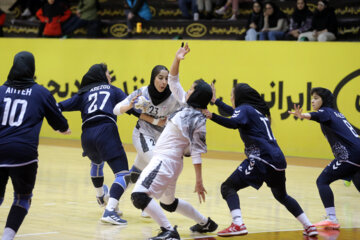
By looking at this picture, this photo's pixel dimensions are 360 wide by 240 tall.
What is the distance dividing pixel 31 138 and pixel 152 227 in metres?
2.21

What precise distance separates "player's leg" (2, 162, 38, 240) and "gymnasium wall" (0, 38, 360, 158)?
9994 mm

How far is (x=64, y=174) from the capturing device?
12773mm

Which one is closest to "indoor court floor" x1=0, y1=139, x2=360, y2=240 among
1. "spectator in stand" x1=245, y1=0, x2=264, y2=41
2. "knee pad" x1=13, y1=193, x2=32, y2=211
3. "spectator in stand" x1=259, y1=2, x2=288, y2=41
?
"knee pad" x1=13, y1=193, x2=32, y2=211

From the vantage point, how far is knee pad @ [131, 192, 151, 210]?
7121 mm

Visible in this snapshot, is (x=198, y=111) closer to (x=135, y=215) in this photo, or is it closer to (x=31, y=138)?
(x=31, y=138)

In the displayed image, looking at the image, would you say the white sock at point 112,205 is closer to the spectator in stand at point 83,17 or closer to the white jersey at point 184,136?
the white jersey at point 184,136

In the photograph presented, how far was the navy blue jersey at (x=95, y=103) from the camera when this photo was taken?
8.80 meters

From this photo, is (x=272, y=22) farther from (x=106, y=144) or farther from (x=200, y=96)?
(x=200, y=96)

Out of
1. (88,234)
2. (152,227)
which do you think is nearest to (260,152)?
(152,227)

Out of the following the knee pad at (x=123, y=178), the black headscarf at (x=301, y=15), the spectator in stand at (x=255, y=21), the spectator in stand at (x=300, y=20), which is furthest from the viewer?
the spectator in stand at (x=255, y=21)

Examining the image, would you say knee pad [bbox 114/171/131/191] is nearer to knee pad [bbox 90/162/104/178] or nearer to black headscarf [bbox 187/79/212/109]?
knee pad [bbox 90/162/104/178]

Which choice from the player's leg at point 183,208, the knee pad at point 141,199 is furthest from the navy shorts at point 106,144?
the knee pad at point 141,199

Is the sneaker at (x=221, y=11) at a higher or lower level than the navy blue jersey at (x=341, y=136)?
higher

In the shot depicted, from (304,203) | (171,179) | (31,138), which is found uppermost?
(31,138)
